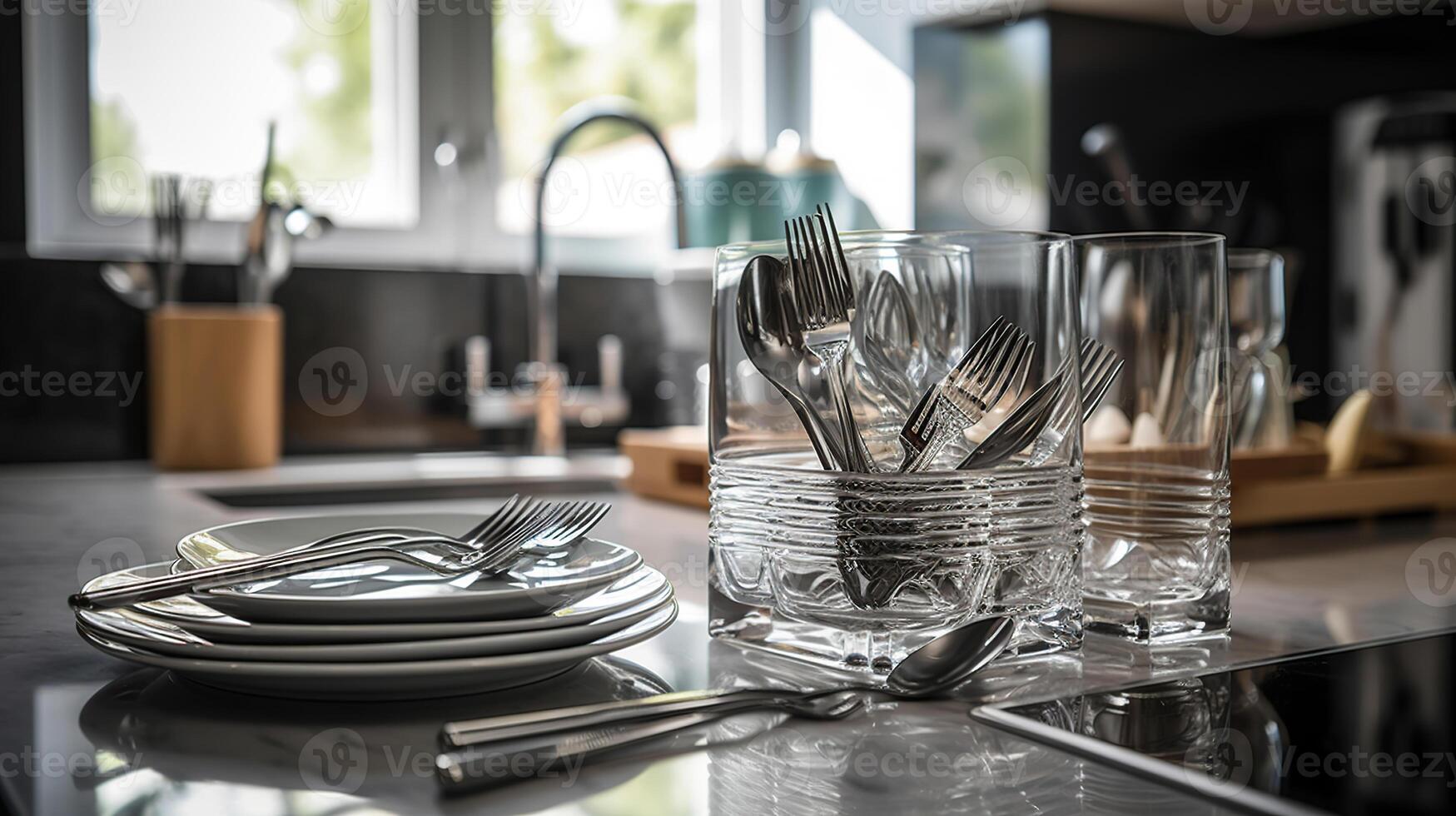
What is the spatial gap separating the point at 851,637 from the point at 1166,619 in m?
0.18

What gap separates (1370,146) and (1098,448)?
1.55 meters

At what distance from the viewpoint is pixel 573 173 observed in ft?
6.98

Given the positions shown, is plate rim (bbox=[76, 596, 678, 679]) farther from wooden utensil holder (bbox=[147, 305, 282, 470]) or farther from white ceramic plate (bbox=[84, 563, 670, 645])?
wooden utensil holder (bbox=[147, 305, 282, 470])

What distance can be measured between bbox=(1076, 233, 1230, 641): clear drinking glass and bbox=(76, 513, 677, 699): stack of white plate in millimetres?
234

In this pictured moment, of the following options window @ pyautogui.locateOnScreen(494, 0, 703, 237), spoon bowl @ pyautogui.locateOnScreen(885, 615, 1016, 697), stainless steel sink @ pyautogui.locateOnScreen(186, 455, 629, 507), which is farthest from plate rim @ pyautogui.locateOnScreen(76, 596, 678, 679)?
window @ pyautogui.locateOnScreen(494, 0, 703, 237)

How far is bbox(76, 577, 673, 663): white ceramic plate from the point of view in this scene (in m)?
0.46

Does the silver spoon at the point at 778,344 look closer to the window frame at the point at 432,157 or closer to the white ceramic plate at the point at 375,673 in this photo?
the white ceramic plate at the point at 375,673

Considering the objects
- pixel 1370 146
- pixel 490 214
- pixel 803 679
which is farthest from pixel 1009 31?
pixel 803 679

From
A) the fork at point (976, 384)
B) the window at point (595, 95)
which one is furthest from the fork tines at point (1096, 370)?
the window at point (595, 95)

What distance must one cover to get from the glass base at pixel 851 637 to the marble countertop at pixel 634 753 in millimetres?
13

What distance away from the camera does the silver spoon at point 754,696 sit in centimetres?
41

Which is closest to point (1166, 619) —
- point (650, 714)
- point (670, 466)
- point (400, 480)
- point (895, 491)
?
point (895, 491)

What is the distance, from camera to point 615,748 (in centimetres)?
42

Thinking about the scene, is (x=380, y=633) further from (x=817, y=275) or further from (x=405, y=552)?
(x=817, y=275)
